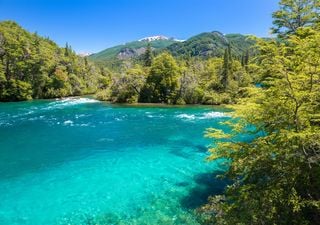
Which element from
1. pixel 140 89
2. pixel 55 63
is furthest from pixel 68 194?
pixel 55 63

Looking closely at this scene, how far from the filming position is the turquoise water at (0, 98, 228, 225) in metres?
12.6

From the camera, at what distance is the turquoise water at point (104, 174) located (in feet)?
41.3

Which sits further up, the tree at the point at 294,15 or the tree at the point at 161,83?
the tree at the point at 294,15

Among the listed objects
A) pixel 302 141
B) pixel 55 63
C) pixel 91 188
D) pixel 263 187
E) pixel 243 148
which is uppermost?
pixel 55 63

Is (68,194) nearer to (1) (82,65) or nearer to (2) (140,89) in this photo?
(2) (140,89)

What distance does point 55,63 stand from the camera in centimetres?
7931

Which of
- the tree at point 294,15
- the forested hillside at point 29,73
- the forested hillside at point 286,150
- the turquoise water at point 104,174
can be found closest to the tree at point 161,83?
the turquoise water at point 104,174

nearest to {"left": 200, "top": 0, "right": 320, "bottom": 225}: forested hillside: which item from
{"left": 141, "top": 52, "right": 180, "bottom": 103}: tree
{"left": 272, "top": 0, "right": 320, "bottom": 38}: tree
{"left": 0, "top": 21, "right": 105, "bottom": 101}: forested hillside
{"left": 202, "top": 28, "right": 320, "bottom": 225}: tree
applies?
{"left": 202, "top": 28, "right": 320, "bottom": 225}: tree

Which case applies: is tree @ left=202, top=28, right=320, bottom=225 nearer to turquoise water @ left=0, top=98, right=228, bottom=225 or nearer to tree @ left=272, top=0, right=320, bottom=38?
turquoise water @ left=0, top=98, right=228, bottom=225

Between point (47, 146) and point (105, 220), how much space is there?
14.8 meters

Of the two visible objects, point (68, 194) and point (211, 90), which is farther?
point (211, 90)

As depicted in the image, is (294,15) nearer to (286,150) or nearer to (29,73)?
(286,150)

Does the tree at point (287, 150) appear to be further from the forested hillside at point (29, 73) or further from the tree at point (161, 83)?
the forested hillside at point (29, 73)

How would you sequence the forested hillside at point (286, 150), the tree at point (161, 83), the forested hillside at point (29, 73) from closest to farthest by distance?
the forested hillside at point (286, 150)
the tree at point (161, 83)
the forested hillside at point (29, 73)
